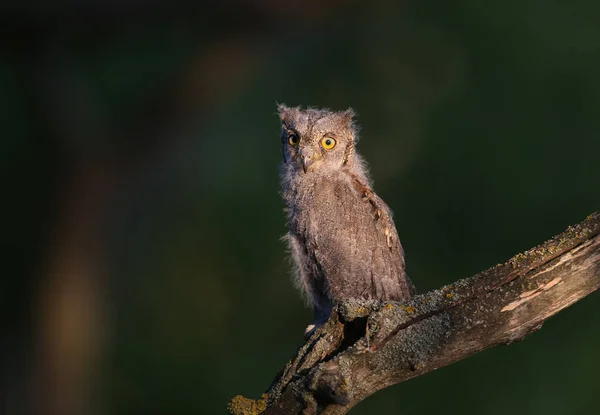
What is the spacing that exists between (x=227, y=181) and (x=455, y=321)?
5625mm

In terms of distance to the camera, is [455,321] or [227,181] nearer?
[455,321]

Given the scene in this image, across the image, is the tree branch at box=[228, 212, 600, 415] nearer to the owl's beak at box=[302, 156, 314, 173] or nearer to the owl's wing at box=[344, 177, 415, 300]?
the owl's wing at box=[344, 177, 415, 300]

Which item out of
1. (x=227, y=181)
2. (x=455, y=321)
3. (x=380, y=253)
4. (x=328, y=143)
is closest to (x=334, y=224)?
(x=380, y=253)

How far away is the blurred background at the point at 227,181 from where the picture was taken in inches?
242

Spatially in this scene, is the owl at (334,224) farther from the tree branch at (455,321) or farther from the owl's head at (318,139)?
the tree branch at (455,321)

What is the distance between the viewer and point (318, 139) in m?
3.48

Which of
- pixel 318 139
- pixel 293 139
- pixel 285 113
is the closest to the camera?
pixel 318 139

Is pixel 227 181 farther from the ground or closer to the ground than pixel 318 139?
farther from the ground

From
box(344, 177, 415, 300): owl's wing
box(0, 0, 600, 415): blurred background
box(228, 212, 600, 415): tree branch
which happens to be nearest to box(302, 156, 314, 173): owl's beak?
box(344, 177, 415, 300): owl's wing

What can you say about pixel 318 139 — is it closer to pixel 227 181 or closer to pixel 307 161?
pixel 307 161

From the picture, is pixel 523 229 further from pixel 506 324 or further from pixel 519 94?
pixel 506 324

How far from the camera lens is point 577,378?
6246 millimetres

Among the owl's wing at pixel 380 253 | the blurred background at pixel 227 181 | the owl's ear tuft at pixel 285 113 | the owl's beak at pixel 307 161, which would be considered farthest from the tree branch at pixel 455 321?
the blurred background at pixel 227 181

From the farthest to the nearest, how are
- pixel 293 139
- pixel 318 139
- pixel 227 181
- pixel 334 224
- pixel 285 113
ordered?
pixel 227 181, pixel 285 113, pixel 293 139, pixel 318 139, pixel 334 224
